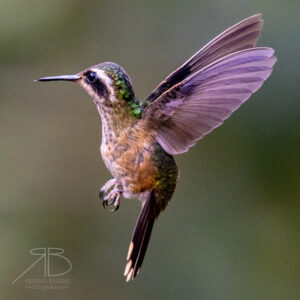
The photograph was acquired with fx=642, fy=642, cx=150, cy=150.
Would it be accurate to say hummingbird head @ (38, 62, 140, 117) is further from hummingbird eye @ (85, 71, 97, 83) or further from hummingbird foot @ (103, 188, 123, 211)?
hummingbird foot @ (103, 188, 123, 211)

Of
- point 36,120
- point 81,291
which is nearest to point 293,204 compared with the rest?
point 81,291

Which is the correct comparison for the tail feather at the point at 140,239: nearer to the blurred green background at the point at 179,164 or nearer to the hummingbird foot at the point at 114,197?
the hummingbird foot at the point at 114,197

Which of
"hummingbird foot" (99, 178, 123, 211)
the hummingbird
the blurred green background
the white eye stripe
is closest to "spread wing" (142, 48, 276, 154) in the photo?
the hummingbird

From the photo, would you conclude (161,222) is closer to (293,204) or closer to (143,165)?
(293,204)

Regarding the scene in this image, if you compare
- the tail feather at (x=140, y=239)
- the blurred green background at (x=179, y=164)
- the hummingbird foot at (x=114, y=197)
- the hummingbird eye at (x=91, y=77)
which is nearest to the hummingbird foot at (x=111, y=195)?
the hummingbird foot at (x=114, y=197)

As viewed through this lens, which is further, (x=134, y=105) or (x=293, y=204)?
(x=293, y=204)

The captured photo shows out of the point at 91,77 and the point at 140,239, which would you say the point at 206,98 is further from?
the point at 140,239

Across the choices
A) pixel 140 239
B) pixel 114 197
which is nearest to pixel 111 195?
pixel 114 197

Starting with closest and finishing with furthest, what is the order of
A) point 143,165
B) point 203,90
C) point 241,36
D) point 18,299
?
point 203,90 → point 241,36 → point 143,165 → point 18,299
